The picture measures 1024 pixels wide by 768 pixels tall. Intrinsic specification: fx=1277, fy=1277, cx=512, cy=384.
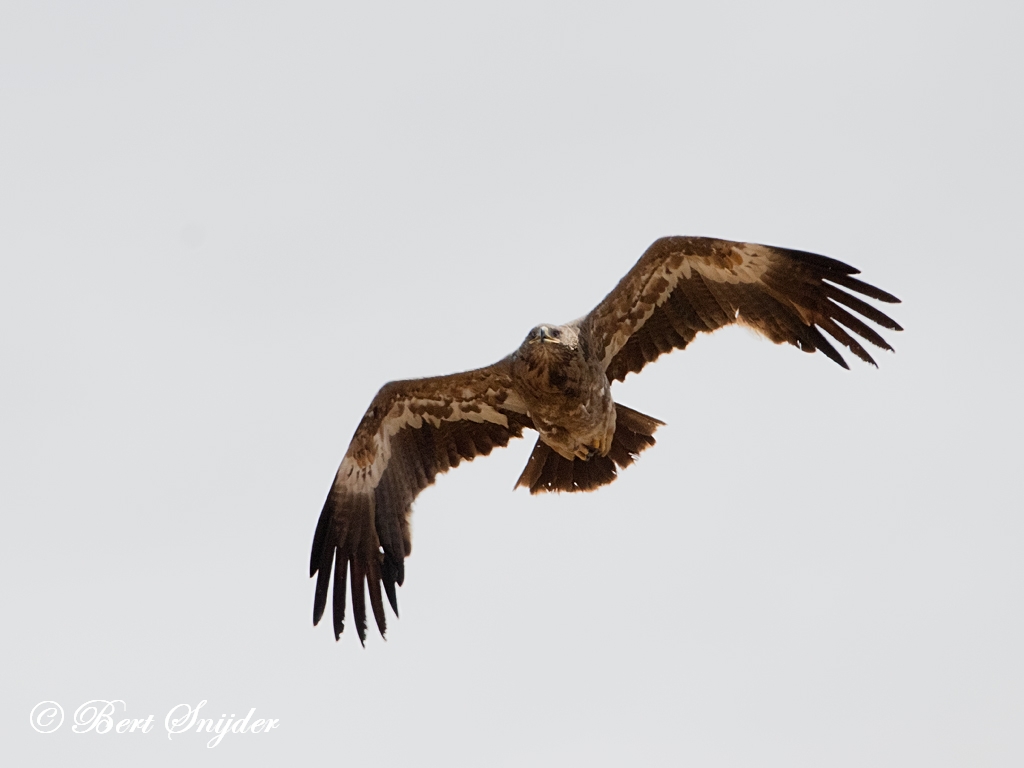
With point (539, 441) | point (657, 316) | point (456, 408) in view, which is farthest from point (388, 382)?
point (657, 316)

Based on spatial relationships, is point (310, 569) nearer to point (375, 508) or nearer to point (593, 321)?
point (375, 508)

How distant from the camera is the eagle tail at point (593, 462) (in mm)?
10344

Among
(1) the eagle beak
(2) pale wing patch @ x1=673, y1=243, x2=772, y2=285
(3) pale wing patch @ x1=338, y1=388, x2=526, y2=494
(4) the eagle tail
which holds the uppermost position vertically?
(3) pale wing patch @ x1=338, y1=388, x2=526, y2=494

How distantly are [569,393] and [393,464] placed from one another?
6.90ft

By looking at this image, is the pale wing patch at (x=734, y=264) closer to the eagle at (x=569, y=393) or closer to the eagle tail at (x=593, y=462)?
the eagle at (x=569, y=393)

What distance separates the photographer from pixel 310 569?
1052cm

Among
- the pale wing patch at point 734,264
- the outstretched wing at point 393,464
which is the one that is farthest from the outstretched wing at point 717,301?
the outstretched wing at point 393,464

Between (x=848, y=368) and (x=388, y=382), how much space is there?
143 inches

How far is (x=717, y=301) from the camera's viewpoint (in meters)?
10.1

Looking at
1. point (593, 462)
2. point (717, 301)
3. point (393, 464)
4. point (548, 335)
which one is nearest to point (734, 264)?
point (717, 301)

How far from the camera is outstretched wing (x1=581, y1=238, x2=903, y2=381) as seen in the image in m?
9.67

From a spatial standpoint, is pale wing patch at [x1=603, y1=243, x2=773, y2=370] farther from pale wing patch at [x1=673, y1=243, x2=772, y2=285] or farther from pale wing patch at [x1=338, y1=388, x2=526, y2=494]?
pale wing patch at [x1=338, y1=388, x2=526, y2=494]

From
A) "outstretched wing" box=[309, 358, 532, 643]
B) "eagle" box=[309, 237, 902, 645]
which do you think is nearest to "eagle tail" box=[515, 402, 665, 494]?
"eagle" box=[309, 237, 902, 645]

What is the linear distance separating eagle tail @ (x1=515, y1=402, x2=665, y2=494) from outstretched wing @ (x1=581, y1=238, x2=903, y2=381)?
1.31 feet
